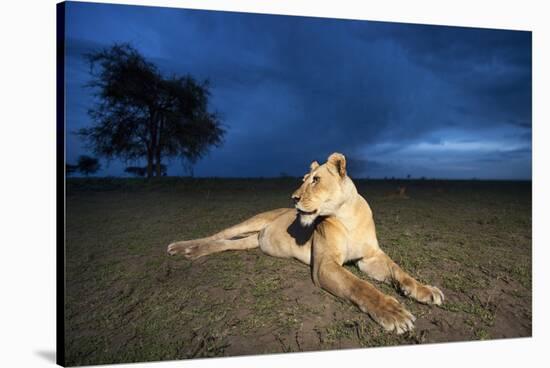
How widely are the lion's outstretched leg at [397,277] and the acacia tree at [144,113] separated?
62.3 inches

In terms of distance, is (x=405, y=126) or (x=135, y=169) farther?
(x=405, y=126)

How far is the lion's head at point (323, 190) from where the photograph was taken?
3.88m

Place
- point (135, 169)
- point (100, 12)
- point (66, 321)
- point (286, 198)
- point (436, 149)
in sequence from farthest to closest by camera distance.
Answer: point (286, 198), point (436, 149), point (135, 169), point (100, 12), point (66, 321)

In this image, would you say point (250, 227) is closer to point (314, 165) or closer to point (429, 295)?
point (314, 165)

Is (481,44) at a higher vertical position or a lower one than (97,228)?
higher

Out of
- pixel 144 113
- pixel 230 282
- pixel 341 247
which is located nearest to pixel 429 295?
pixel 341 247

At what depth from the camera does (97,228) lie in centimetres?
366

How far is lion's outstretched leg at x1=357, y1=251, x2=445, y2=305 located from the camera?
377cm

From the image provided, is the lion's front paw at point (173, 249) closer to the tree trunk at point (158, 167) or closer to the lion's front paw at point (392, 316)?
the tree trunk at point (158, 167)

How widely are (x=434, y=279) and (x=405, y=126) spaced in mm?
1292

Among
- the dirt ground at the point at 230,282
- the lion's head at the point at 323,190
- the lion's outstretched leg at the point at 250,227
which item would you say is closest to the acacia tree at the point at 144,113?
the dirt ground at the point at 230,282

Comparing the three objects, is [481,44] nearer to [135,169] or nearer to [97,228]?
[135,169]

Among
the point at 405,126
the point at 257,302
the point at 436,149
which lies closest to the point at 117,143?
the point at 257,302

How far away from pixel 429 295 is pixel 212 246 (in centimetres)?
195
